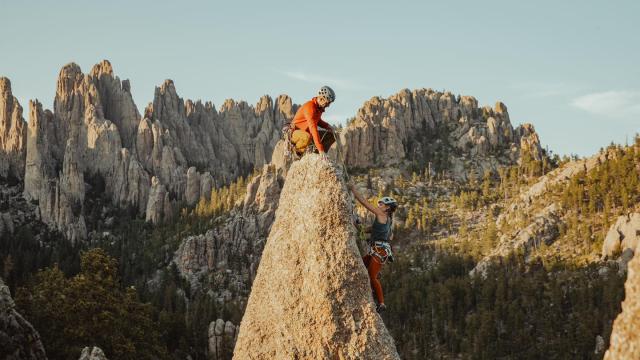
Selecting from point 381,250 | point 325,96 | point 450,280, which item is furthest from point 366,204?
point 450,280

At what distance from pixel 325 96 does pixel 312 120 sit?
53 centimetres

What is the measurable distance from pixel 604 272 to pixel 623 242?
8.45 meters

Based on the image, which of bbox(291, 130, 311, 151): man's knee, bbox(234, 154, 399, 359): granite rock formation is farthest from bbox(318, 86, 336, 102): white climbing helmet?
bbox(234, 154, 399, 359): granite rock formation

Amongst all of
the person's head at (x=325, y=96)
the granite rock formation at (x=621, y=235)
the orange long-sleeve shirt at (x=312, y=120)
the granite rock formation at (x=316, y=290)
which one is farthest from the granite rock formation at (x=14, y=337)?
the granite rock formation at (x=621, y=235)

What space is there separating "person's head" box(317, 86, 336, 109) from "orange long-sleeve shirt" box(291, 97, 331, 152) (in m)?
0.10

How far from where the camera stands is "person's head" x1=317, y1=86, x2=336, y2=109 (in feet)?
41.2

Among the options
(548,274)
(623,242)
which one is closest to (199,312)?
(548,274)

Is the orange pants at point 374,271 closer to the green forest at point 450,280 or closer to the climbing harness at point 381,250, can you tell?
the climbing harness at point 381,250

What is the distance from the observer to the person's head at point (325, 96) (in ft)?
41.2

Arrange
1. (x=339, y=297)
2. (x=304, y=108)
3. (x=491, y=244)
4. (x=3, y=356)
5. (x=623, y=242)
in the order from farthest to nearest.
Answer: (x=491, y=244) < (x=623, y=242) < (x=3, y=356) < (x=304, y=108) < (x=339, y=297)

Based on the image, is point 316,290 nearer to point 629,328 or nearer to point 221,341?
point 629,328

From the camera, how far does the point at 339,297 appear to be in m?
11.1

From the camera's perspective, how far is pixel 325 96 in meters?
12.6

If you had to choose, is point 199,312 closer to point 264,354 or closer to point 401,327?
point 401,327
